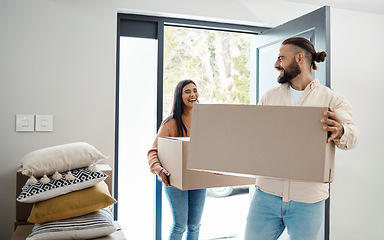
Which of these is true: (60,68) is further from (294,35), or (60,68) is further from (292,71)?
(294,35)

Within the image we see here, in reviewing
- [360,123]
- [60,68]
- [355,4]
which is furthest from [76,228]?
[355,4]

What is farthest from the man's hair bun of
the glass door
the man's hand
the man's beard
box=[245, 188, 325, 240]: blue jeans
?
the glass door

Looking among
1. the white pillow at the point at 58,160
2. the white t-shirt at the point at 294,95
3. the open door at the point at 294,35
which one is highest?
the open door at the point at 294,35

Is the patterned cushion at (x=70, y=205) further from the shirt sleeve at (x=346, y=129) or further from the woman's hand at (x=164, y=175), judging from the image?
the shirt sleeve at (x=346, y=129)

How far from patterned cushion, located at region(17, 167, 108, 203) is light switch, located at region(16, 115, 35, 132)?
88cm

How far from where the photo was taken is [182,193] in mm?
2086

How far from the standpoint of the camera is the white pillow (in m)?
1.39

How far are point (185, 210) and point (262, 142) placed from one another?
1045 mm

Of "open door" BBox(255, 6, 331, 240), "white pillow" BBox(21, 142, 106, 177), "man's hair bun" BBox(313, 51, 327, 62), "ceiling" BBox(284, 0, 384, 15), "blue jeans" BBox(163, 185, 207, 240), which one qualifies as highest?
"ceiling" BBox(284, 0, 384, 15)

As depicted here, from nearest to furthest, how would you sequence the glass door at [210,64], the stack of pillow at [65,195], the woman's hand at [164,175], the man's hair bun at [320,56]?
the stack of pillow at [65,195] → the man's hair bun at [320,56] → the woman's hand at [164,175] → the glass door at [210,64]

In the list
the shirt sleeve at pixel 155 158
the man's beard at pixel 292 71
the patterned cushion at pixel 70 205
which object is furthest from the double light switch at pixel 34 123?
the man's beard at pixel 292 71

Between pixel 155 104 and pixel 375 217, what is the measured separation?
7.71ft

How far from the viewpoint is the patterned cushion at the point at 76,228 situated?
49.5 inches

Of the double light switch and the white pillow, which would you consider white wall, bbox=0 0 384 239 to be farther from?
the white pillow
